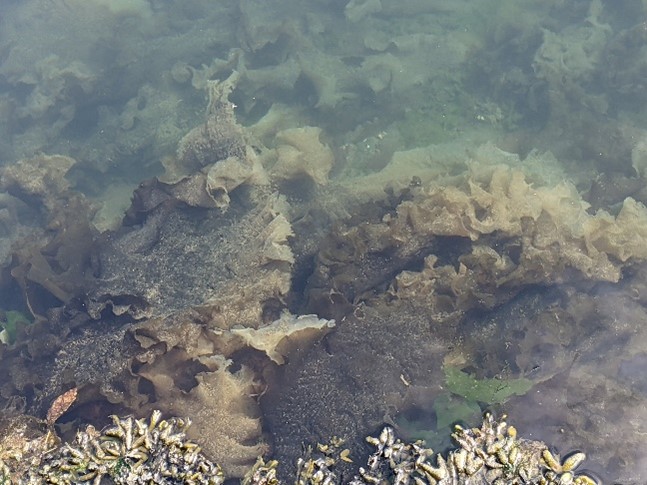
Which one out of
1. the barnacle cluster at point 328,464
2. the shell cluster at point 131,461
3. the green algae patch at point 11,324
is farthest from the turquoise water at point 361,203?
the shell cluster at point 131,461

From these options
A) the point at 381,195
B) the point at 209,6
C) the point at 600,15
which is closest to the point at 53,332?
the point at 381,195

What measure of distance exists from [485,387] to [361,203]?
1814 millimetres

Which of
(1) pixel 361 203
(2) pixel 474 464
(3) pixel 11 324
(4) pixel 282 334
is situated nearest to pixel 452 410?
(2) pixel 474 464

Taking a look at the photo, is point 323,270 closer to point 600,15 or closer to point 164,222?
point 164,222

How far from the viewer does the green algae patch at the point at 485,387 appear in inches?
122

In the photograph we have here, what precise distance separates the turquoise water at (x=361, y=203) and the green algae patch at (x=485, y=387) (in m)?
0.02

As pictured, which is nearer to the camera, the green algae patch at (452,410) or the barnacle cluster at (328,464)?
the barnacle cluster at (328,464)

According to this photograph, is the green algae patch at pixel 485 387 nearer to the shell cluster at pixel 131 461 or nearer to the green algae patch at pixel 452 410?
the green algae patch at pixel 452 410

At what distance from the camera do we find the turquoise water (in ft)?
10.6

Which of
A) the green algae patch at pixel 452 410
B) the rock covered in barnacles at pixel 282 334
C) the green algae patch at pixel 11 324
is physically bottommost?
the green algae patch at pixel 11 324

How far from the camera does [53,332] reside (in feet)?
12.7

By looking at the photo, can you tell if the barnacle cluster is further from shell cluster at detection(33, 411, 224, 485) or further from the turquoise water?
the turquoise water

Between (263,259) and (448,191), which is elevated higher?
(448,191)

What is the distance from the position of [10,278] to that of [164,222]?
1386 millimetres
